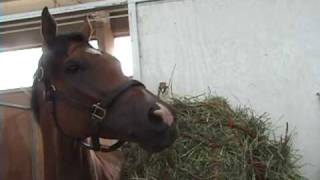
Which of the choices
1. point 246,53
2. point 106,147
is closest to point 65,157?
point 106,147

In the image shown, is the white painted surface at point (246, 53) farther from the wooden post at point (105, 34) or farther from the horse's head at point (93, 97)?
the horse's head at point (93, 97)

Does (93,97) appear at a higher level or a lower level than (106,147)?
higher

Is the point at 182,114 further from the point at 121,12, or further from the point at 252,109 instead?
the point at 121,12

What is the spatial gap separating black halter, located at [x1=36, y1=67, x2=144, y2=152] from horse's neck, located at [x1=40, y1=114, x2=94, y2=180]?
0.05 metres

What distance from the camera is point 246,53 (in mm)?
2109

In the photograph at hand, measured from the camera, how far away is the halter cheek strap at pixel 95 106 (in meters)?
1.52

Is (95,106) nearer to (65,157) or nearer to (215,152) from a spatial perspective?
(65,157)

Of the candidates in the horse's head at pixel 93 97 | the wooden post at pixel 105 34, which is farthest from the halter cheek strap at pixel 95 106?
the wooden post at pixel 105 34

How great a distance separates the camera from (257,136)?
74.3 inches

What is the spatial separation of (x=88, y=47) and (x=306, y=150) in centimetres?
99

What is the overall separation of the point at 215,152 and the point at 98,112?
0.48m

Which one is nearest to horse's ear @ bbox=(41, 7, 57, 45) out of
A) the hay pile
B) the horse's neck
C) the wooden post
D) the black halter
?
the black halter

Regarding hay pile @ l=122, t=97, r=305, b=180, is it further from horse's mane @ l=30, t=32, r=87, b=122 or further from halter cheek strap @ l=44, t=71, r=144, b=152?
horse's mane @ l=30, t=32, r=87, b=122

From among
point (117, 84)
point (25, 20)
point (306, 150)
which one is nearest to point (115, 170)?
point (117, 84)
